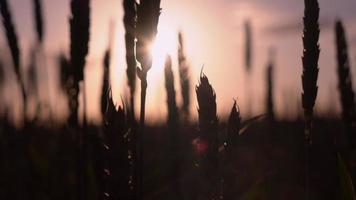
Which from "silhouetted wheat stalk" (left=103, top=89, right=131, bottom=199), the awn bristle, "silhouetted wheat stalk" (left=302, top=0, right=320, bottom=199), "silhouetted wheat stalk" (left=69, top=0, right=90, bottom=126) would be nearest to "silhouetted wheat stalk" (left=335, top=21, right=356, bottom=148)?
"silhouetted wheat stalk" (left=302, top=0, right=320, bottom=199)

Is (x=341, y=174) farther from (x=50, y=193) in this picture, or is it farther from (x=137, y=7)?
(x=50, y=193)

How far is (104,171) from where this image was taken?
1062mm

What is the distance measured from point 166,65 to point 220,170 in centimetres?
99

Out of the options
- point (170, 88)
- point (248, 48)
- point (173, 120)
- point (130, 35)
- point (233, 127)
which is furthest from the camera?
point (248, 48)

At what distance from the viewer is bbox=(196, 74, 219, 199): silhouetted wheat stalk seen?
1.08m

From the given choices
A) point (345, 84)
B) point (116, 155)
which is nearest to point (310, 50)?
point (345, 84)

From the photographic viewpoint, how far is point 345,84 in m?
1.68

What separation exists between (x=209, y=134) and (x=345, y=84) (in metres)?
0.77

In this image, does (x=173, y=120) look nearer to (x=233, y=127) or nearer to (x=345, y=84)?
(x=345, y=84)

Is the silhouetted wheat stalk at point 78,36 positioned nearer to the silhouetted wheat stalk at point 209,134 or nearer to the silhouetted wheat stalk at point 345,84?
the silhouetted wheat stalk at point 209,134

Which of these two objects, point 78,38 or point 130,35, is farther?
point 78,38

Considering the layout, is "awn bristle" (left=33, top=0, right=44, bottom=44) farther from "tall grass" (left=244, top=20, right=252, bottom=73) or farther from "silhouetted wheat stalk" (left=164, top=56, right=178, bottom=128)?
"tall grass" (left=244, top=20, right=252, bottom=73)

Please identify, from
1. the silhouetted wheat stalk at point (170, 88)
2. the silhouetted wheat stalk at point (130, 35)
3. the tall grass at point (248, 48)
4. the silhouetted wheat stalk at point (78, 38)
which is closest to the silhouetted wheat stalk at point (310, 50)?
the silhouetted wheat stalk at point (130, 35)

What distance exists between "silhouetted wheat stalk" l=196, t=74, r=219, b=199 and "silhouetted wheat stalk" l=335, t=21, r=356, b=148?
70cm
